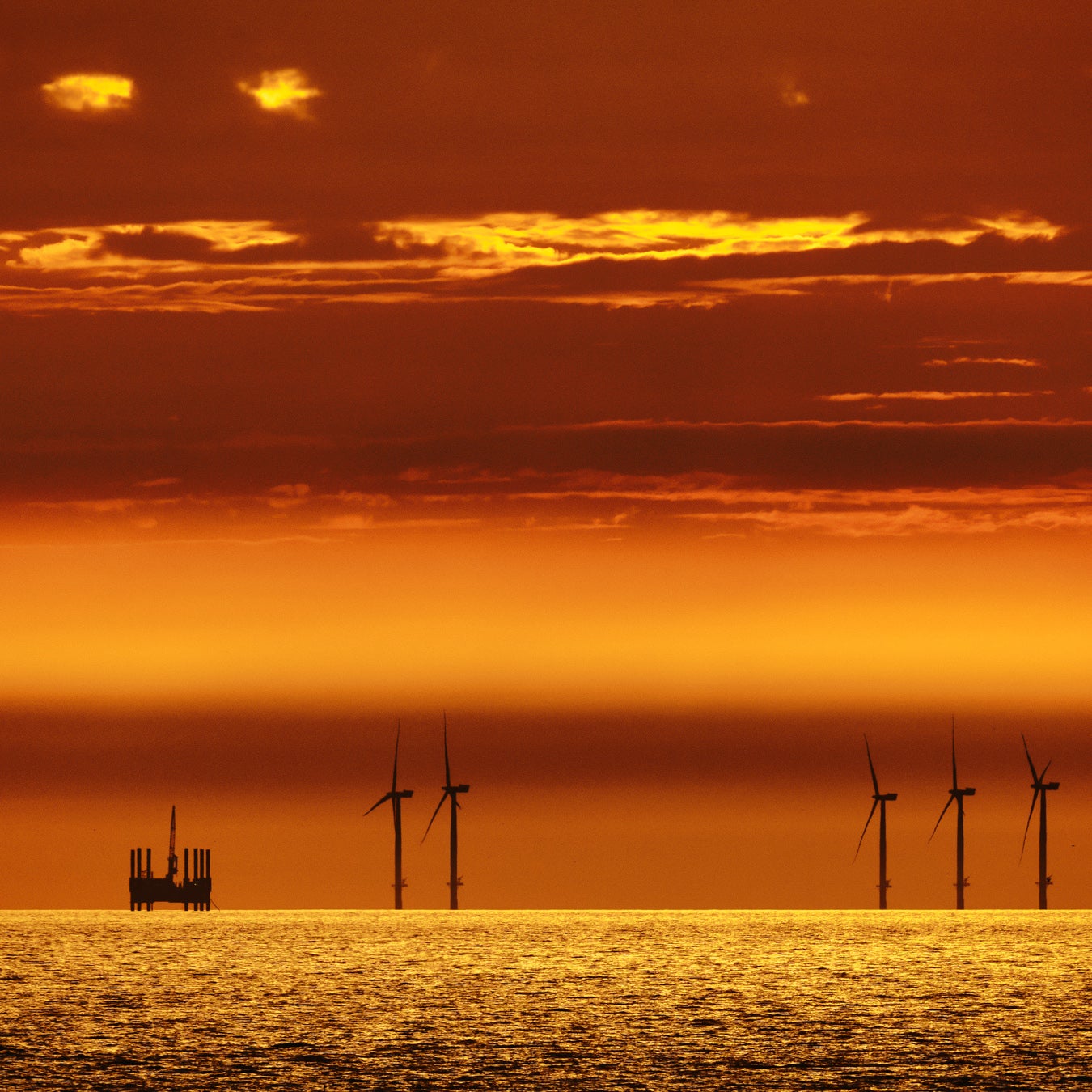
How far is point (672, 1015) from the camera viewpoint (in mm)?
188000

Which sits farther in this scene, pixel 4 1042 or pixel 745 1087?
pixel 4 1042

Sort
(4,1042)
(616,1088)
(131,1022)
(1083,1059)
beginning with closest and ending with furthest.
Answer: (616,1088), (1083,1059), (4,1042), (131,1022)

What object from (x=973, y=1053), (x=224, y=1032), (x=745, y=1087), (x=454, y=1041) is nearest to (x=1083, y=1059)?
(x=973, y=1053)

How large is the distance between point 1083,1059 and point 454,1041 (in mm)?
46075

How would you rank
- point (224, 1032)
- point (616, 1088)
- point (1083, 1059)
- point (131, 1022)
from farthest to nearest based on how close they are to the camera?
point (131, 1022) < point (224, 1032) < point (1083, 1059) < point (616, 1088)

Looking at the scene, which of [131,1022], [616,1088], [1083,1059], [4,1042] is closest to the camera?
[616,1088]

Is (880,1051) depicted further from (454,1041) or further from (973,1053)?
(454,1041)

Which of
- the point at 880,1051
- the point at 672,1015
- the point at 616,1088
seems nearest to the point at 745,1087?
the point at 616,1088

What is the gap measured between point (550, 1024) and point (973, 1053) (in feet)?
136

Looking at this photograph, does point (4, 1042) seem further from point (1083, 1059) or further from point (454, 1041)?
point (1083, 1059)

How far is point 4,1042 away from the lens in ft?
508

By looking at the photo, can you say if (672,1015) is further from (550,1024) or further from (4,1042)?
(4,1042)

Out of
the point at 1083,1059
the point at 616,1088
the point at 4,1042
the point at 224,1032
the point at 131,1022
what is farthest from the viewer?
the point at 131,1022

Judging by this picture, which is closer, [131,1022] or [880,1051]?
[880,1051]
